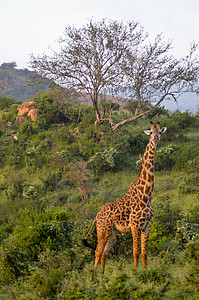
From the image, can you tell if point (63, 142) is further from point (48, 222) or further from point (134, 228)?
point (134, 228)

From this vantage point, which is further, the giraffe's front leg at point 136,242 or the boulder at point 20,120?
the boulder at point 20,120

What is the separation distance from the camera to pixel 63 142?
18.0m

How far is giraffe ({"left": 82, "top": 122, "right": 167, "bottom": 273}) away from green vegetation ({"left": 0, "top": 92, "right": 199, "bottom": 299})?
53 centimetres

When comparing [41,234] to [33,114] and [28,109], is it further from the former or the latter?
[28,109]

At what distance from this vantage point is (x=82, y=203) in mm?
11758

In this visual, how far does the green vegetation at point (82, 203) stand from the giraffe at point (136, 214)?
1.73ft

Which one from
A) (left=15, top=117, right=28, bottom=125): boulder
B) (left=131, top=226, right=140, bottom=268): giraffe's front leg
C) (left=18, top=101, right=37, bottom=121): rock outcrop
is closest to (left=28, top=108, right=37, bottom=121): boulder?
(left=18, top=101, right=37, bottom=121): rock outcrop

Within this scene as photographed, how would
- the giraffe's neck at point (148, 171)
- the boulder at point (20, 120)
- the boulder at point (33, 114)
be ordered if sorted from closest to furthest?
the giraffe's neck at point (148, 171)
the boulder at point (20, 120)
the boulder at point (33, 114)

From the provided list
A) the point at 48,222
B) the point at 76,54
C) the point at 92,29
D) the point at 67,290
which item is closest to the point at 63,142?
the point at 76,54

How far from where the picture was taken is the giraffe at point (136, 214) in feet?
18.4

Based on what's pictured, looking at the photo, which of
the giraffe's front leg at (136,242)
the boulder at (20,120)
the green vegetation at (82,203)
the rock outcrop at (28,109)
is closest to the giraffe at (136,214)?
the giraffe's front leg at (136,242)

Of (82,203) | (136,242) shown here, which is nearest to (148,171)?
(136,242)

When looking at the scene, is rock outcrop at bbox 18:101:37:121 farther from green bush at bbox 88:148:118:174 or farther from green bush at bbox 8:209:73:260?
green bush at bbox 8:209:73:260

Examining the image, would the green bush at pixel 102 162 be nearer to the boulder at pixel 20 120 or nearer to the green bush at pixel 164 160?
the green bush at pixel 164 160
